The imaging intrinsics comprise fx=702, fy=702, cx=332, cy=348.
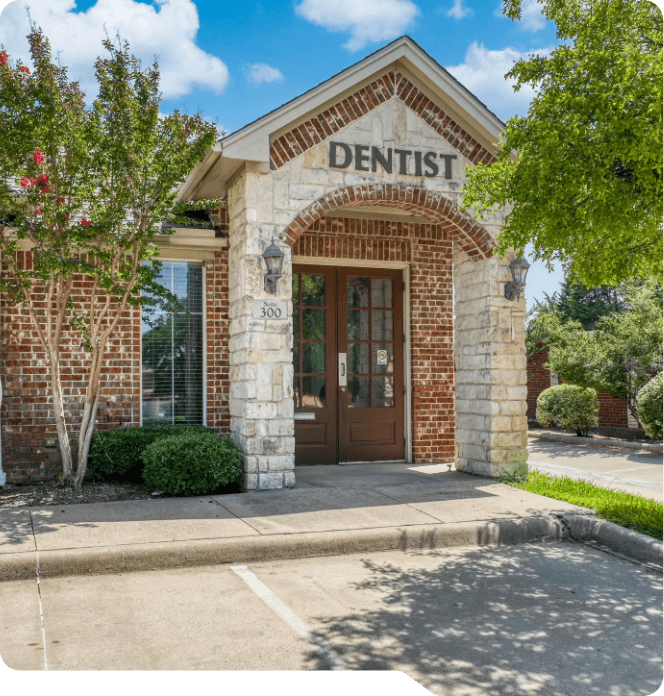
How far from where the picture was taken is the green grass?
656cm

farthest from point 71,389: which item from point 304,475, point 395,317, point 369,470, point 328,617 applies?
point 328,617

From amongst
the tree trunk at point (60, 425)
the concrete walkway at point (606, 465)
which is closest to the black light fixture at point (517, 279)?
the concrete walkway at point (606, 465)

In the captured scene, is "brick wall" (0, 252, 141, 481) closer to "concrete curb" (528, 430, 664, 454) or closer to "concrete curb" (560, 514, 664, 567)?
"concrete curb" (560, 514, 664, 567)

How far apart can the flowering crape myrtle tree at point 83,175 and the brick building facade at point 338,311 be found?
719mm

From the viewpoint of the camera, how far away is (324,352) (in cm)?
1038

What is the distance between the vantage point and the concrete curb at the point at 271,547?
537 centimetres

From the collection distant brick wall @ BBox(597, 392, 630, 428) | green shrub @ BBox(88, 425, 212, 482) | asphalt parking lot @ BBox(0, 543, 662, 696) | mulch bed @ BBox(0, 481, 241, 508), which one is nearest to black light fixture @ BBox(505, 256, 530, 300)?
asphalt parking lot @ BBox(0, 543, 662, 696)

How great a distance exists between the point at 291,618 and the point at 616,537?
11.3 feet

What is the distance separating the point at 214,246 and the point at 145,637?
6103 mm

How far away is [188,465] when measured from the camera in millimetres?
7668

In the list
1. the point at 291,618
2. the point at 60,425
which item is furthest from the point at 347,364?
the point at 291,618

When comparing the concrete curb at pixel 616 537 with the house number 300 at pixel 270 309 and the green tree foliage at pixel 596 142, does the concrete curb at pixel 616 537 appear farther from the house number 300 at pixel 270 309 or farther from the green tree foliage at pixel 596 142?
the house number 300 at pixel 270 309

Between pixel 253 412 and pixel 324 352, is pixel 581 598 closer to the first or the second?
pixel 253 412

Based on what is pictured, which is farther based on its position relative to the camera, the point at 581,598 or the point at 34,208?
the point at 34,208
